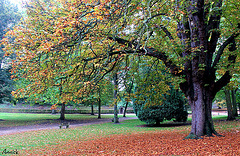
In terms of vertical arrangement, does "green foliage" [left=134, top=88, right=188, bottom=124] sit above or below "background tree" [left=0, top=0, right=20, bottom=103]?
below

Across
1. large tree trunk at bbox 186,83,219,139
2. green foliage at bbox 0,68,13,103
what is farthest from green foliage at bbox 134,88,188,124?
green foliage at bbox 0,68,13,103

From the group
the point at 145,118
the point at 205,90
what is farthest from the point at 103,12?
the point at 145,118

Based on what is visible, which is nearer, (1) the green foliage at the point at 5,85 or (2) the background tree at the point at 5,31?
(1) the green foliage at the point at 5,85

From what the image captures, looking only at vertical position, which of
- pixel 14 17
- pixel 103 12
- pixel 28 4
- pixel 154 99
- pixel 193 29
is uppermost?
pixel 14 17

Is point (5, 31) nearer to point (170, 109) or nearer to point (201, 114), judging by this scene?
point (170, 109)

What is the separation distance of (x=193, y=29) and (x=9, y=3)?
2225 centimetres

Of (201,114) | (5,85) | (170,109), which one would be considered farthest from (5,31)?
(201,114)

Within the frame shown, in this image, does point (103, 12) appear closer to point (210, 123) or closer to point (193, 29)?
point (193, 29)

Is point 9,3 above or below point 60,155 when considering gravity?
above

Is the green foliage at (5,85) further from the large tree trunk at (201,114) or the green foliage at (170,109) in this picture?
the large tree trunk at (201,114)

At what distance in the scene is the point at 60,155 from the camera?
5.83 m

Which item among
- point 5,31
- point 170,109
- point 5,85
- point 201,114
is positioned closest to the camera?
point 201,114

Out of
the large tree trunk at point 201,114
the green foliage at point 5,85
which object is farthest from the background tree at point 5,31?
the large tree trunk at point 201,114

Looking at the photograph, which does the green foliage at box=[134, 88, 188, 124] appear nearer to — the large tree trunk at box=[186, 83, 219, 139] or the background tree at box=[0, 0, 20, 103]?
the large tree trunk at box=[186, 83, 219, 139]
